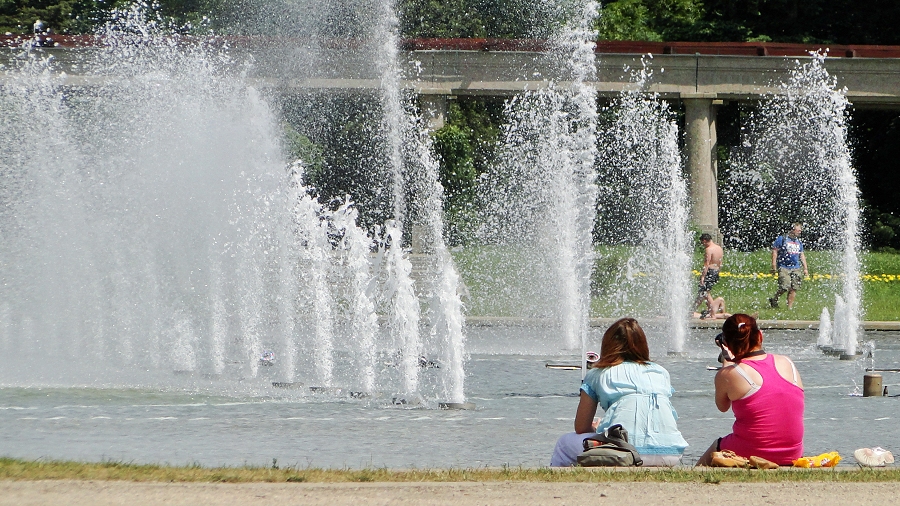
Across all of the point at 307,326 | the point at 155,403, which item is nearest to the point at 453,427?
the point at 155,403

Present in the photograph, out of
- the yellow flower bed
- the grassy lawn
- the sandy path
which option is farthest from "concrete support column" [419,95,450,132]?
the sandy path

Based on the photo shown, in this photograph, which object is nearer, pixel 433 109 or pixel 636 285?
pixel 636 285

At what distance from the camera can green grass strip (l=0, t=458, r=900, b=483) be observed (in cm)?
647

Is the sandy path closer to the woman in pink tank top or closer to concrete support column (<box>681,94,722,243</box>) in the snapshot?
the woman in pink tank top

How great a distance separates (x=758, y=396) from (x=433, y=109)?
25.7 metres

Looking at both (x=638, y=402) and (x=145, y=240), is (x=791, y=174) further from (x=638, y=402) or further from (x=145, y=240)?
(x=638, y=402)

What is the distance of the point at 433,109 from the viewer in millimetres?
32000

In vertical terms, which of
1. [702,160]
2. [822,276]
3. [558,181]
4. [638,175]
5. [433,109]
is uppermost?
[433,109]

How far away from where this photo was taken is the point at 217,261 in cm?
1614

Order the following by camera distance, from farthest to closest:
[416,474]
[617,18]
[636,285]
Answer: [617,18], [636,285], [416,474]

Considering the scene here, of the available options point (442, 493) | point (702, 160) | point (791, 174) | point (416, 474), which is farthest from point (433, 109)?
point (442, 493)

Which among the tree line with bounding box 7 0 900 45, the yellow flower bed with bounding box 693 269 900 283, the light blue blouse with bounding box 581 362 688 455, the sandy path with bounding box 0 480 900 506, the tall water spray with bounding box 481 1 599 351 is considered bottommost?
the sandy path with bounding box 0 480 900 506

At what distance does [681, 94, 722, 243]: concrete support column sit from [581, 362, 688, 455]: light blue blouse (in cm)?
2606

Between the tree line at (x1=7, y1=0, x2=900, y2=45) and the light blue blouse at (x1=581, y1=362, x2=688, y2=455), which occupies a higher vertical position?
the tree line at (x1=7, y1=0, x2=900, y2=45)
